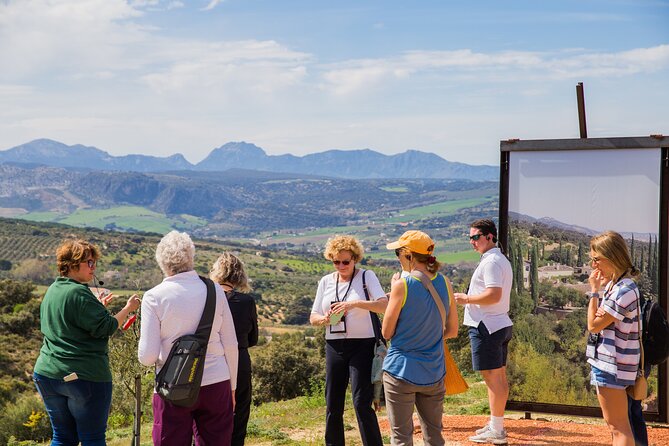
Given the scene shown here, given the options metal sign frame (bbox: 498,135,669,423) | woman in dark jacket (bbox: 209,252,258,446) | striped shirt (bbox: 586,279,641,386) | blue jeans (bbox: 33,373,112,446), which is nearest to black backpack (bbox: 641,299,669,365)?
striped shirt (bbox: 586,279,641,386)

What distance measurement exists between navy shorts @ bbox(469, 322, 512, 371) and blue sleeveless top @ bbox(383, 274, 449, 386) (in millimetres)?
1492

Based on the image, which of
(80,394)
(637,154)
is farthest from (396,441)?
(637,154)

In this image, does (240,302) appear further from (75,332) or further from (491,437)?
(491,437)

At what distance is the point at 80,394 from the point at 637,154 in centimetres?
486

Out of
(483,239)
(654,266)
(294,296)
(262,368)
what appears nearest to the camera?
(483,239)

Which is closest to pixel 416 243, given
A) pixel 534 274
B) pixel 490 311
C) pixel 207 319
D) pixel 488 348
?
pixel 207 319

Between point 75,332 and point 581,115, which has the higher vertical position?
point 581,115

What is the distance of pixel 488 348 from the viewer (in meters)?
5.89

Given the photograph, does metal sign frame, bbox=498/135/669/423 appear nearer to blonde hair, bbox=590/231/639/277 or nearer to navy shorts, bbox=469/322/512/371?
navy shorts, bbox=469/322/512/371

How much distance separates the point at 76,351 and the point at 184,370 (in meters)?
0.83

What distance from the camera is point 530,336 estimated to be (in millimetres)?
6832

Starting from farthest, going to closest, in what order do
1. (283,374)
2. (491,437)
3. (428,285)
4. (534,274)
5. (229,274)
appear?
(283,374)
(534,274)
(491,437)
(229,274)
(428,285)

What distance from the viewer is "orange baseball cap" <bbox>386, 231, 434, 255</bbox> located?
14.7 ft

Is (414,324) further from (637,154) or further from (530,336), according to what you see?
(637,154)
